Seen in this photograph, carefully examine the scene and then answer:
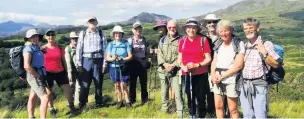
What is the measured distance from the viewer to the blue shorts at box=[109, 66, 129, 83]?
898 centimetres

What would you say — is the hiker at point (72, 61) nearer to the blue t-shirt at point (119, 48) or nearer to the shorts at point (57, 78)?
the shorts at point (57, 78)

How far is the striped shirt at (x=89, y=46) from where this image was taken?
8977 mm

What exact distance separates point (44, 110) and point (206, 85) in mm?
3327

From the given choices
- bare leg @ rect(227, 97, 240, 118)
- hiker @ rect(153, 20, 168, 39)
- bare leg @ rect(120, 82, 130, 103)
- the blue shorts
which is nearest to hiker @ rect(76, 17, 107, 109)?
the blue shorts

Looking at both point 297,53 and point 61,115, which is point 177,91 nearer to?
point 61,115

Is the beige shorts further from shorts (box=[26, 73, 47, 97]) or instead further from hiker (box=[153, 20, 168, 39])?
shorts (box=[26, 73, 47, 97])

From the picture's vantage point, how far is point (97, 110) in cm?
905

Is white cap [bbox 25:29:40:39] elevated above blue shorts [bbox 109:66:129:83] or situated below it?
above

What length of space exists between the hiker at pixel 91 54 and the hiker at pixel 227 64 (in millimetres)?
3694

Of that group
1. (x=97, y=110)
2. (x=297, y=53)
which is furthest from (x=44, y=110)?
(x=297, y=53)

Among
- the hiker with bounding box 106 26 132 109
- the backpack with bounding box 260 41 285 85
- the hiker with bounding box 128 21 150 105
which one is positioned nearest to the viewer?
the backpack with bounding box 260 41 285 85

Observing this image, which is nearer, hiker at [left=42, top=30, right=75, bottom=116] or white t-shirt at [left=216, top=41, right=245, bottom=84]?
white t-shirt at [left=216, top=41, right=245, bottom=84]

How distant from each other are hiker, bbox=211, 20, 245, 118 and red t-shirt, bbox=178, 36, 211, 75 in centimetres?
45

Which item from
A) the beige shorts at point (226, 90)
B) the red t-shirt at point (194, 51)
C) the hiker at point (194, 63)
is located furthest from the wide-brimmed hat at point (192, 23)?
the beige shorts at point (226, 90)
